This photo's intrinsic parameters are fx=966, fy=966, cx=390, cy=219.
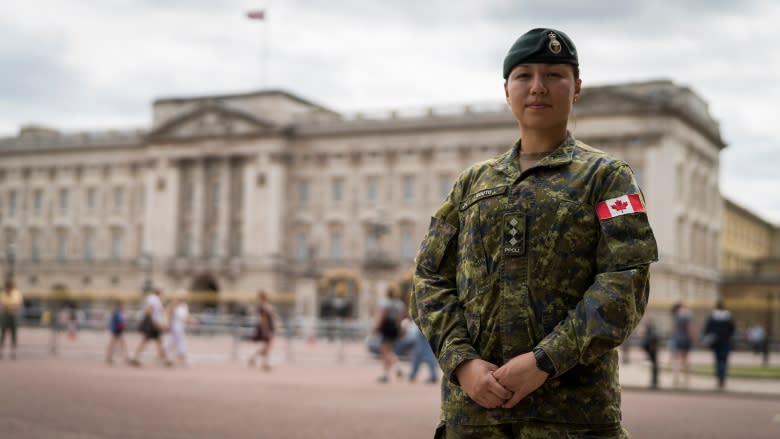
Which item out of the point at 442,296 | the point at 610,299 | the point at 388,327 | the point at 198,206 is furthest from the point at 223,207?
the point at 610,299

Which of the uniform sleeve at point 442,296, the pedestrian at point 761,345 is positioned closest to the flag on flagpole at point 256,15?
the pedestrian at point 761,345

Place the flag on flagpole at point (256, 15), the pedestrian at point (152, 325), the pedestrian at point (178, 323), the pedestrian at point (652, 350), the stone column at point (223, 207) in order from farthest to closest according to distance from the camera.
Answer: the stone column at point (223, 207) → the flag on flagpole at point (256, 15) → the pedestrian at point (178, 323) → the pedestrian at point (152, 325) → the pedestrian at point (652, 350)

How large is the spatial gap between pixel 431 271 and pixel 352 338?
42271 millimetres

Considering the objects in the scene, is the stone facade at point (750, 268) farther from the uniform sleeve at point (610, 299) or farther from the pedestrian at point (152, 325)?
the uniform sleeve at point (610, 299)

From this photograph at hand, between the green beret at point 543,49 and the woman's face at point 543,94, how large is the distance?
0.02m

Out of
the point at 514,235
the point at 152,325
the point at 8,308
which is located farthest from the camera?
the point at 8,308

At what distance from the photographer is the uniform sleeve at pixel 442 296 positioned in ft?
11.7

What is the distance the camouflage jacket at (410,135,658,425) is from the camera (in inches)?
131

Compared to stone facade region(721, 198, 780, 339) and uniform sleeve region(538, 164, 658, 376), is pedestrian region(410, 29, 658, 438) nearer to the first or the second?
uniform sleeve region(538, 164, 658, 376)

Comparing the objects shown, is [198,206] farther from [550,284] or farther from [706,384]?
[550,284]

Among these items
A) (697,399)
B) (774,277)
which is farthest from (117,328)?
(774,277)

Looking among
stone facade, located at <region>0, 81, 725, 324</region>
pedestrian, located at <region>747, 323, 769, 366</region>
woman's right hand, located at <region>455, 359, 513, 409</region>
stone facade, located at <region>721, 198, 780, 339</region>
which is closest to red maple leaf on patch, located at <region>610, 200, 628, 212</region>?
woman's right hand, located at <region>455, 359, 513, 409</region>

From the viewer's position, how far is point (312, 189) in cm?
7256

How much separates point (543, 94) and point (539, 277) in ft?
2.28
